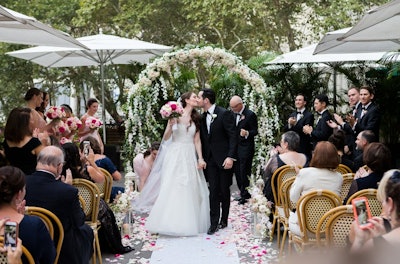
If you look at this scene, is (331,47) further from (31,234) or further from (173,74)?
(31,234)

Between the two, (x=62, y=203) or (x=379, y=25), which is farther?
(x=379, y=25)

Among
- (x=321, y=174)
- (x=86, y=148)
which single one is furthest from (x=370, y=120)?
(x=86, y=148)

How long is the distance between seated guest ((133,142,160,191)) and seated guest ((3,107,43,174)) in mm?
3833

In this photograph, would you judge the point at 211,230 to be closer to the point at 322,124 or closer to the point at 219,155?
the point at 219,155

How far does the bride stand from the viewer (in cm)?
841

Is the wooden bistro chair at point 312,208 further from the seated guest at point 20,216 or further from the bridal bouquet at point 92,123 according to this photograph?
the bridal bouquet at point 92,123

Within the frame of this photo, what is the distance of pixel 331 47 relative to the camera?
9273 mm

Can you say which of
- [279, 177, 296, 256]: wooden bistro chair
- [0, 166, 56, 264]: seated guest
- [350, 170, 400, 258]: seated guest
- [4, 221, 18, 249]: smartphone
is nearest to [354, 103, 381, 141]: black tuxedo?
[279, 177, 296, 256]: wooden bistro chair

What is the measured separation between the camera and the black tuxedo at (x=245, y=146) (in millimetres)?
10422

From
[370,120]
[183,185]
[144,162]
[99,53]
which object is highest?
[99,53]

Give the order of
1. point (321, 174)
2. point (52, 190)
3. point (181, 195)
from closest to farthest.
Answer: point (52, 190) < point (321, 174) < point (181, 195)

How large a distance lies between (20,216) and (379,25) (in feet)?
13.6

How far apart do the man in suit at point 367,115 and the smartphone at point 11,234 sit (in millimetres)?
6610

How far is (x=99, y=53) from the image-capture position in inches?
580
